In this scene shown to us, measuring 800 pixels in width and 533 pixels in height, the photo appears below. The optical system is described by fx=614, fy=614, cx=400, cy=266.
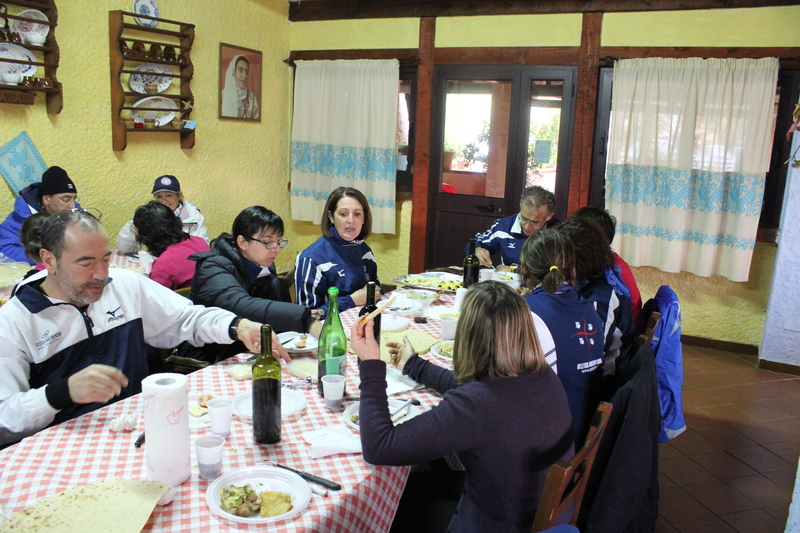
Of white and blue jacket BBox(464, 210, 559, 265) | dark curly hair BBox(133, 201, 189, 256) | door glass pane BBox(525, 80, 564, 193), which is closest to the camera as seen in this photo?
dark curly hair BBox(133, 201, 189, 256)

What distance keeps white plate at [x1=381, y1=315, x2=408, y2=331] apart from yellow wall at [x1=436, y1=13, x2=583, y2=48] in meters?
3.27

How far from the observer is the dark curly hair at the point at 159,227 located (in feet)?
11.3

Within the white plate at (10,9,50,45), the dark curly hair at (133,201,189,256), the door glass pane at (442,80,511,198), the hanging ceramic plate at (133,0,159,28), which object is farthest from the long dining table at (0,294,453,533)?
the door glass pane at (442,80,511,198)

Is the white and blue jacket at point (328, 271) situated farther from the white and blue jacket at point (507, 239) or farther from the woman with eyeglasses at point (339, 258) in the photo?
the white and blue jacket at point (507, 239)

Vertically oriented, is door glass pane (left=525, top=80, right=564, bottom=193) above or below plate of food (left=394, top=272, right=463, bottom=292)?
above

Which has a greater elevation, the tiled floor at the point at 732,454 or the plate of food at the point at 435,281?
the plate of food at the point at 435,281

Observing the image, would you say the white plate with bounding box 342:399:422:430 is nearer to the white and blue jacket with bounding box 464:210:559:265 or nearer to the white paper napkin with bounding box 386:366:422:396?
the white paper napkin with bounding box 386:366:422:396

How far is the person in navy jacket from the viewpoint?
3734mm

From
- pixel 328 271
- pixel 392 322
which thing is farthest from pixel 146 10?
pixel 392 322

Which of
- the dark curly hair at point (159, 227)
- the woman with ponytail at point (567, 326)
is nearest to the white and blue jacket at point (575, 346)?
the woman with ponytail at point (567, 326)

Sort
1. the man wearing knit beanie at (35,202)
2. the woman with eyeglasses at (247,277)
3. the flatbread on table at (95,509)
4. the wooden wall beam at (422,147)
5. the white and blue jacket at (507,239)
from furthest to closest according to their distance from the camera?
the wooden wall beam at (422,147) < the white and blue jacket at (507,239) < the man wearing knit beanie at (35,202) < the woman with eyeglasses at (247,277) < the flatbread on table at (95,509)

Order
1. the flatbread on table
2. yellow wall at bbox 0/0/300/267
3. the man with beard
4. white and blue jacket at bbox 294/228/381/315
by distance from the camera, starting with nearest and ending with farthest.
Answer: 1. the flatbread on table
2. the man with beard
3. white and blue jacket at bbox 294/228/381/315
4. yellow wall at bbox 0/0/300/267

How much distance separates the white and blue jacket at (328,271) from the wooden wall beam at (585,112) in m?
2.46

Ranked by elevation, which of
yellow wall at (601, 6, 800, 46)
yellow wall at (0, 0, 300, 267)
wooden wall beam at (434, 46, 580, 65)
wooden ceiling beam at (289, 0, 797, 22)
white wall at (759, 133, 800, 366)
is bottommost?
white wall at (759, 133, 800, 366)
